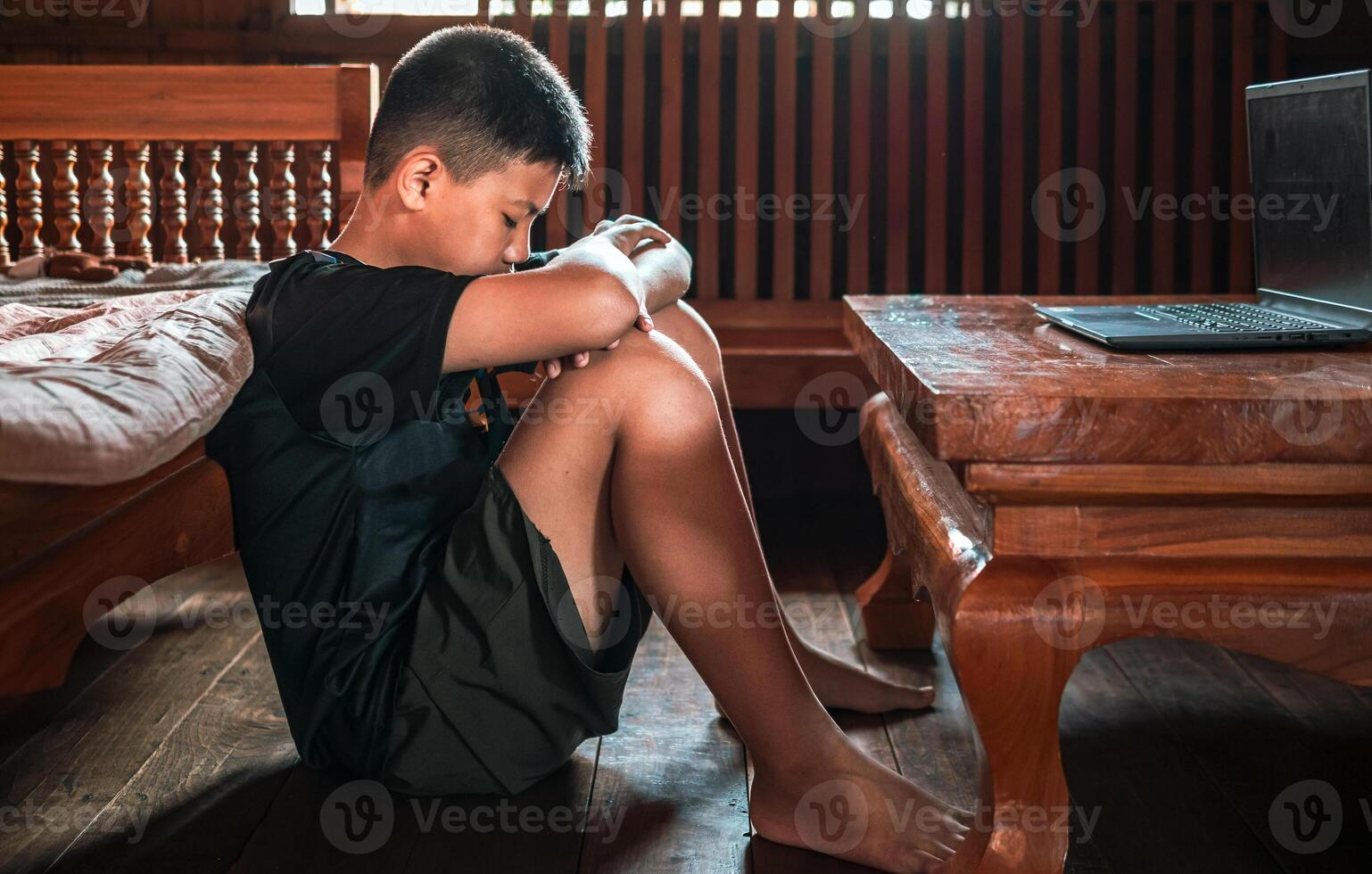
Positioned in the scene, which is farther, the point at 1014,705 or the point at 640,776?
the point at 640,776

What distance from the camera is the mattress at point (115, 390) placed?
65cm

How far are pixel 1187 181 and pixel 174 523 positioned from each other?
7.25 feet

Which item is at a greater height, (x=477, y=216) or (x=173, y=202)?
(x=173, y=202)

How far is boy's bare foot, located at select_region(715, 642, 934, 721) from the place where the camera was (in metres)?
1.29

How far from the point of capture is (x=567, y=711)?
3.41 feet

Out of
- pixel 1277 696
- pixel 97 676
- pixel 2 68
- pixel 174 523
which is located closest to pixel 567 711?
pixel 174 523

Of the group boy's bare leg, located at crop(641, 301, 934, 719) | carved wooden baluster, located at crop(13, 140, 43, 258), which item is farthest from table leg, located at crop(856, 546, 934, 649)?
carved wooden baluster, located at crop(13, 140, 43, 258)

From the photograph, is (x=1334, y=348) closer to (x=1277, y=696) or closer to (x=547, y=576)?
(x=1277, y=696)

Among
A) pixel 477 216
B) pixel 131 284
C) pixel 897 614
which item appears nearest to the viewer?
pixel 477 216

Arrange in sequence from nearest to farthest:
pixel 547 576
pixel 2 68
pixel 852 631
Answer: pixel 547 576, pixel 852 631, pixel 2 68

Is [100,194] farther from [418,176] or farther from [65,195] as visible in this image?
[418,176]

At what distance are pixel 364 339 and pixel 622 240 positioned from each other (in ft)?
1.29

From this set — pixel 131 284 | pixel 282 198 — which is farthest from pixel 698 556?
pixel 282 198

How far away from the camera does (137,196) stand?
80.0 inches
